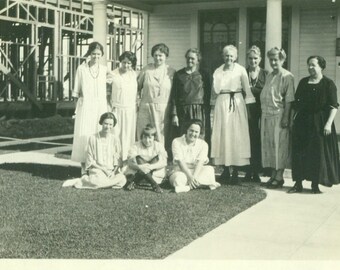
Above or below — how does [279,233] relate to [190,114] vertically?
below

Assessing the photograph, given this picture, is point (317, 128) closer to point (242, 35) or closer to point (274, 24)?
point (274, 24)

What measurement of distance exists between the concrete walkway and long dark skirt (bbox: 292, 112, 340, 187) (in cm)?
26

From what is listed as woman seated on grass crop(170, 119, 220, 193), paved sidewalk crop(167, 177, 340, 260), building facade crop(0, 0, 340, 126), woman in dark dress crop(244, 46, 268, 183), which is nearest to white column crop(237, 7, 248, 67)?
building facade crop(0, 0, 340, 126)

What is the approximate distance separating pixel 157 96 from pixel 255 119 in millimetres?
1446

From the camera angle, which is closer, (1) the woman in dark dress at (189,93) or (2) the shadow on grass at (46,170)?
(1) the woman in dark dress at (189,93)

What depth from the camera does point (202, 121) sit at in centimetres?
830

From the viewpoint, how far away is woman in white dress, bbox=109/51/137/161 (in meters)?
8.38

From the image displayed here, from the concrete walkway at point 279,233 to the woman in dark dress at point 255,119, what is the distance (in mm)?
883

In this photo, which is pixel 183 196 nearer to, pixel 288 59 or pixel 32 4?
pixel 288 59

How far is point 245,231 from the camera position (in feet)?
18.2

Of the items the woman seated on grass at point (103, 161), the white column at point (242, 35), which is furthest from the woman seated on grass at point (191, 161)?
the white column at point (242, 35)

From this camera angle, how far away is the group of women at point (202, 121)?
7.53m

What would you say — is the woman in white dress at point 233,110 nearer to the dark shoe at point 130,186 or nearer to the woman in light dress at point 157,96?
the woman in light dress at point 157,96

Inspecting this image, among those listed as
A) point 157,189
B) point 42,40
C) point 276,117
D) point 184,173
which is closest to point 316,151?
point 276,117
